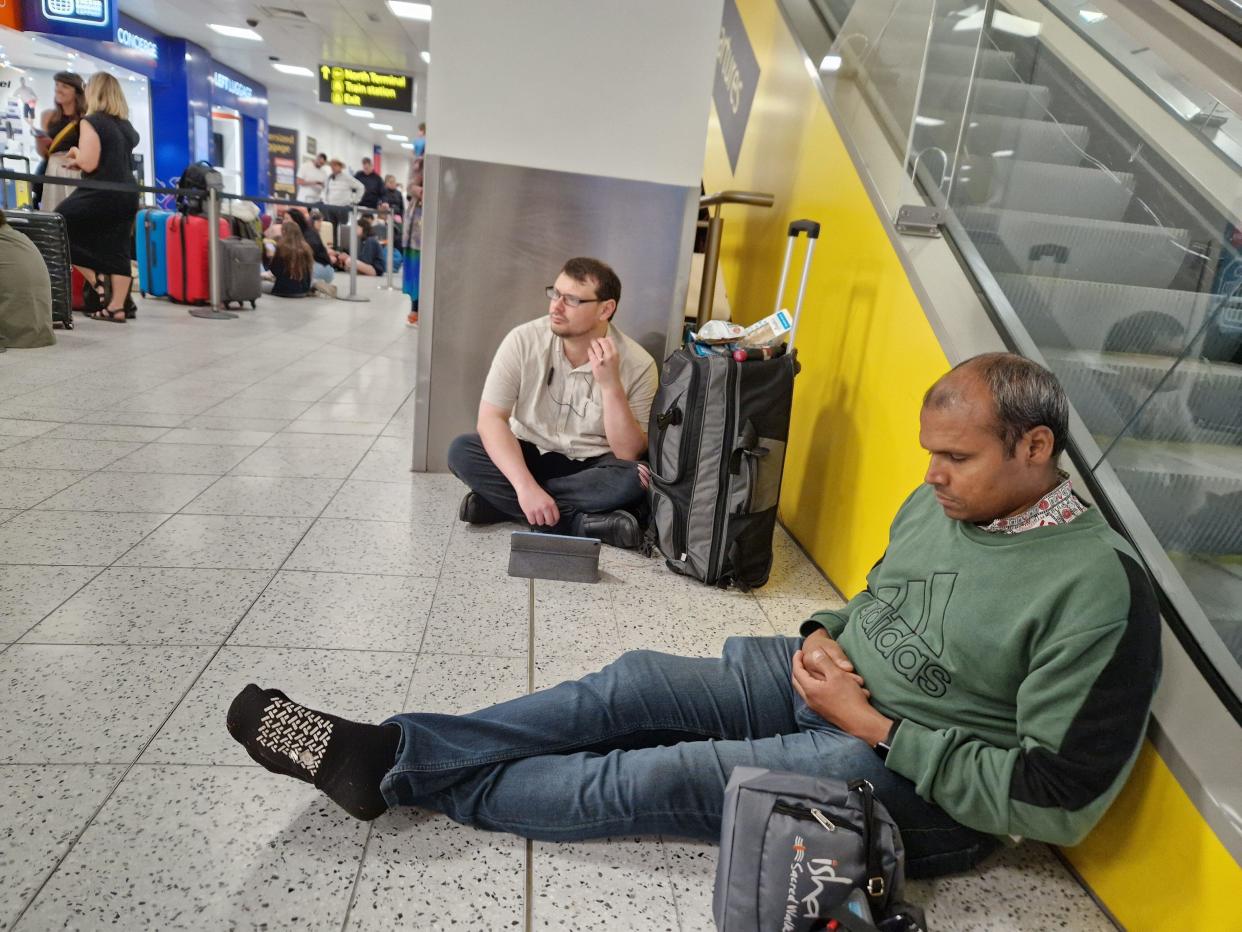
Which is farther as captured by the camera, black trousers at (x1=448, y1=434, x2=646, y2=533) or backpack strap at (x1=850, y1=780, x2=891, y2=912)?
black trousers at (x1=448, y1=434, x2=646, y2=533)

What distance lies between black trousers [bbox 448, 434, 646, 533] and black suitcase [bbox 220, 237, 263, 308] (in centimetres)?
→ 582

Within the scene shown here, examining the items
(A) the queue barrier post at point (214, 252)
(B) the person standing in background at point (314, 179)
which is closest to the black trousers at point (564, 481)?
(A) the queue barrier post at point (214, 252)

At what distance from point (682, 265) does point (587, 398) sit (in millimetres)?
830

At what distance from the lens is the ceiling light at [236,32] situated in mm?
12406

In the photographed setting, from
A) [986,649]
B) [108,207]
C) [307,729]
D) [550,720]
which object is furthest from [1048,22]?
[108,207]

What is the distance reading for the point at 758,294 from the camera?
386cm

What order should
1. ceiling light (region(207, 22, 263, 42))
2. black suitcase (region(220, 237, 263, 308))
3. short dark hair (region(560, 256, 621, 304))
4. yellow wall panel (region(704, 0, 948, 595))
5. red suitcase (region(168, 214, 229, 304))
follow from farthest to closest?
ceiling light (region(207, 22, 263, 42)) → black suitcase (region(220, 237, 263, 308)) → red suitcase (region(168, 214, 229, 304)) → short dark hair (region(560, 256, 621, 304)) → yellow wall panel (region(704, 0, 948, 595))

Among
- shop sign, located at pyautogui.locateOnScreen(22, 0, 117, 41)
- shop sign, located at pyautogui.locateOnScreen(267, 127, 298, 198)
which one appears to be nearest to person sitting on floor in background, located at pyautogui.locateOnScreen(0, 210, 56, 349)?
shop sign, located at pyautogui.locateOnScreen(22, 0, 117, 41)

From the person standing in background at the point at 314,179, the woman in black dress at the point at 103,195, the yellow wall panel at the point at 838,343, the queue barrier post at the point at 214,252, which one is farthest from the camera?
the person standing in background at the point at 314,179

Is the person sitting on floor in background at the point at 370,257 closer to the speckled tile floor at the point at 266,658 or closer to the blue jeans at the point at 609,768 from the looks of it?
the speckled tile floor at the point at 266,658

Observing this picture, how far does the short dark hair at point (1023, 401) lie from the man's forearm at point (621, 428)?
159 cm

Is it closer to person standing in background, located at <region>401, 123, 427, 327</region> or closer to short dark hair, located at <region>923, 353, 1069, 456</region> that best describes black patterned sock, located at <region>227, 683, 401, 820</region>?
short dark hair, located at <region>923, 353, 1069, 456</region>

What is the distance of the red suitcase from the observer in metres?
7.29

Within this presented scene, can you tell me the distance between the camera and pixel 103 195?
19.4ft
